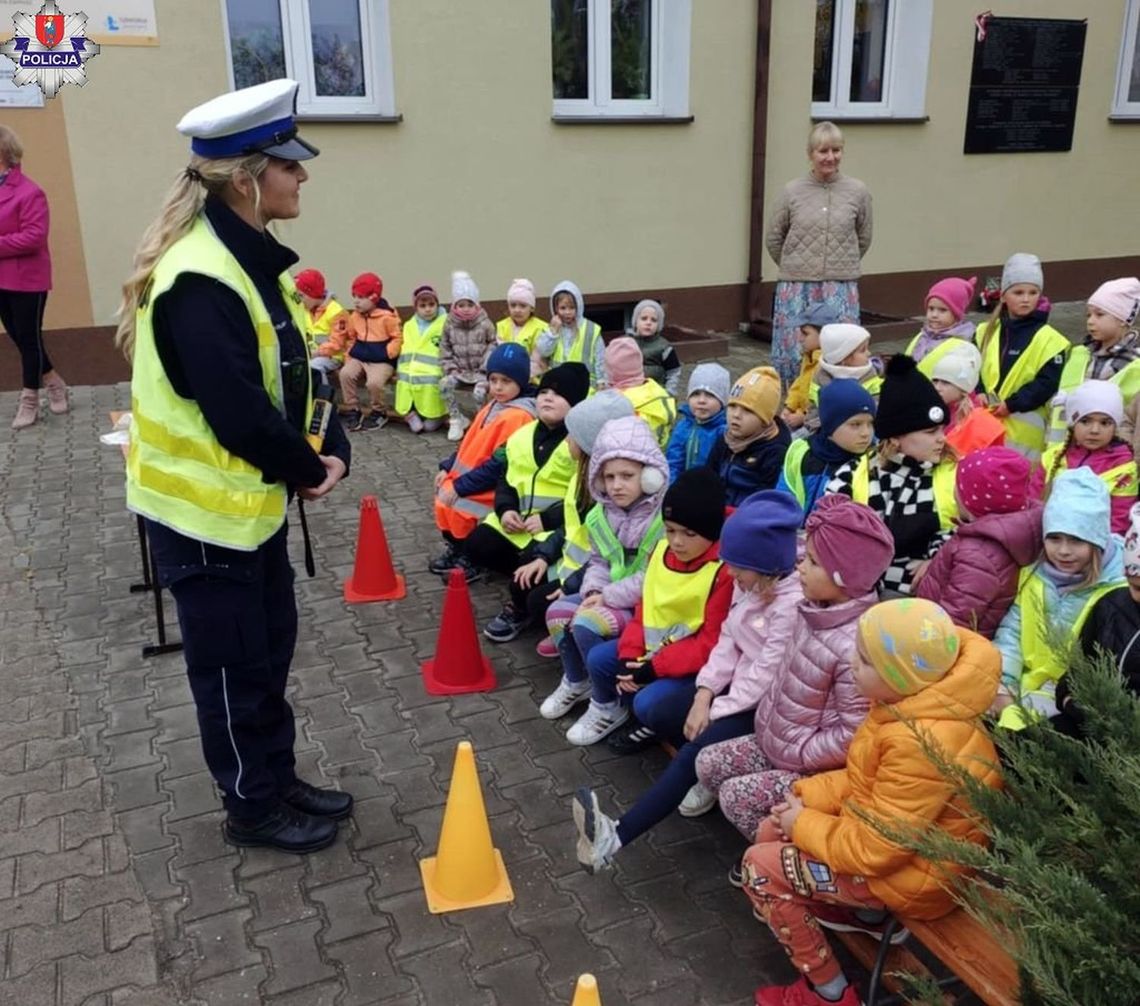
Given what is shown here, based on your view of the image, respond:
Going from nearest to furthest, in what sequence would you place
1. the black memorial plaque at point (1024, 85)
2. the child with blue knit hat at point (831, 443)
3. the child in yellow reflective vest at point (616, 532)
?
the child in yellow reflective vest at point (616, 532), the child with blue knit hat at point (831, 443), the black memorial plaque at point (1024, 85)

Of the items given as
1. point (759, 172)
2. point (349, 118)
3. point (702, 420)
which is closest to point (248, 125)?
point (702, 420)

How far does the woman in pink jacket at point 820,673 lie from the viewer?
2787 mm

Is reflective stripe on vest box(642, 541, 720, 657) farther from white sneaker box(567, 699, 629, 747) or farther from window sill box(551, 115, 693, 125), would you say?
window sill box(551, 115, 693, 125)

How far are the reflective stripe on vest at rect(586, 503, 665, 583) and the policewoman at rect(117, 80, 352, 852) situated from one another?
1.26m

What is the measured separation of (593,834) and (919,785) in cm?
105

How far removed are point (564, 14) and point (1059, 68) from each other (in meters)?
6.08

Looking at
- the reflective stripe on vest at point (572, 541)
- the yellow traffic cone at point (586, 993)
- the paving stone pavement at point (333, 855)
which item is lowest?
the paving stone pavement at point (333, 855)

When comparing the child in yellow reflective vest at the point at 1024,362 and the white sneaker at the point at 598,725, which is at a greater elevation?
the child in yellow reflective vest at the point at 1024,362

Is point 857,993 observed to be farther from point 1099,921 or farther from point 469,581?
point 469,581

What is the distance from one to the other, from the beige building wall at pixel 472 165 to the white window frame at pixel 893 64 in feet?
4.62

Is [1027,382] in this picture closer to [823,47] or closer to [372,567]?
[372,567]

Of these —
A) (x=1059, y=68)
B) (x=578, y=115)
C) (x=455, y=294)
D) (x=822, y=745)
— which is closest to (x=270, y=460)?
(x=822, y=745)

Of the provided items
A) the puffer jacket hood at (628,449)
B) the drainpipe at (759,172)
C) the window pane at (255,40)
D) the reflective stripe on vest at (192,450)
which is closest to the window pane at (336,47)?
the window pane at (255,40)

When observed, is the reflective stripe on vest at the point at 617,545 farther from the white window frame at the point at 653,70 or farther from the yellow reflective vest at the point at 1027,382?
the white window frame at the point at 653,70
